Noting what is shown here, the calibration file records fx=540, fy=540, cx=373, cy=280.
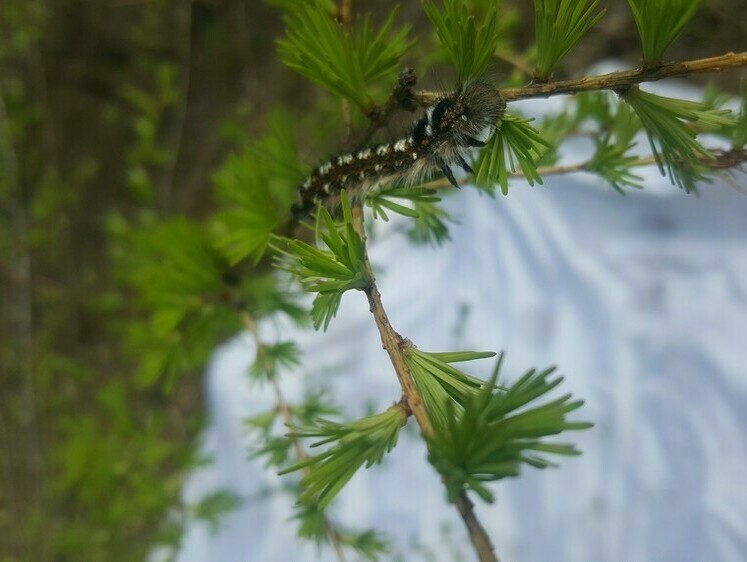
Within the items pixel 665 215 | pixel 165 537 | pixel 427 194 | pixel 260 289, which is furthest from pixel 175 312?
pixel 665 215

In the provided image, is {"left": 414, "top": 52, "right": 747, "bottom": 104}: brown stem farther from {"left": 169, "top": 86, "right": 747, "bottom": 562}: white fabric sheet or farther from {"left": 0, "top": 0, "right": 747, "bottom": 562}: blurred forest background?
{"left": 0, "top": 0, "right": 747, "bottom": 562}: blurred forest background

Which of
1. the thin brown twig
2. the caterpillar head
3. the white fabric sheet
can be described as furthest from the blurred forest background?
the caterpillar head

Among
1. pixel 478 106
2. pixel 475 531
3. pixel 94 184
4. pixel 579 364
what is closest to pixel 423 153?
pixel 478 106

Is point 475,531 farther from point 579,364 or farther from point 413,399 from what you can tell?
point 579,364

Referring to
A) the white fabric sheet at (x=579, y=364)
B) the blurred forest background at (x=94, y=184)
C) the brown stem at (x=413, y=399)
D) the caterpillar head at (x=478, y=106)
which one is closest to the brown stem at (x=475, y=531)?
the brown stem at (x=413, y=399)

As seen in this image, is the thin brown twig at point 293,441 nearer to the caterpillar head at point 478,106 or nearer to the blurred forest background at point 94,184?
the caterpillar head at point 478,106
